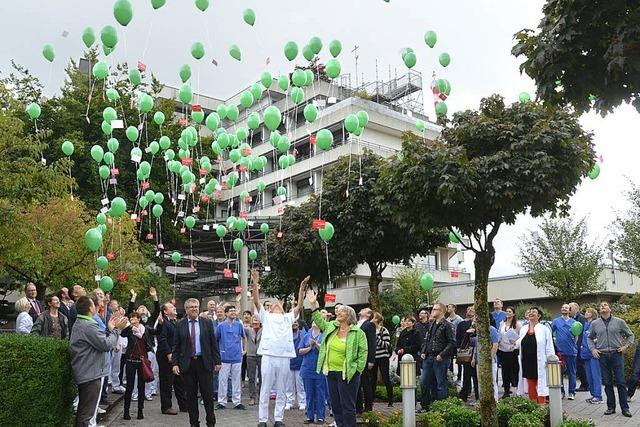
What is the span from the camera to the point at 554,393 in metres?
9.84

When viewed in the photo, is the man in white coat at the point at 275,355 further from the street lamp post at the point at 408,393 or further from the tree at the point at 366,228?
the tree at the point at 366,228

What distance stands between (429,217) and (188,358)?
422 cm

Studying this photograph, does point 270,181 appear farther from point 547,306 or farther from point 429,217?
point 429,217

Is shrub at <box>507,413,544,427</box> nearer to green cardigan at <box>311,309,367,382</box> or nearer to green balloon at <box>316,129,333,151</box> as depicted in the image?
green cardigan at <box>311,309,367,382</box>

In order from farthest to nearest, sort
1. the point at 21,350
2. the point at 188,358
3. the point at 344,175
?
the point at 344,175
the point at 188,358
the point at 21,350

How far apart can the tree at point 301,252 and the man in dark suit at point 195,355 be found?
818 cm

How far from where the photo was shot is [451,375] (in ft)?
48.7

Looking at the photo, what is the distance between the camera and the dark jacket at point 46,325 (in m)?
10.1

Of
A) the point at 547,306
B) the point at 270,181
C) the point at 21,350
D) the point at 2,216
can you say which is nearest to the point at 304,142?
the point at 270,181

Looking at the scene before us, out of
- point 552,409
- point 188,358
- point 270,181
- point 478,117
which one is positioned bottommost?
point 552,409

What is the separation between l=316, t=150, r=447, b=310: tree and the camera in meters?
15.9

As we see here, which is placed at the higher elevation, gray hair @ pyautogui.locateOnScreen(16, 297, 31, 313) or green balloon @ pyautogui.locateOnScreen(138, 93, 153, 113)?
green balloon @ pyautogui.locateOnScreen(138, 93, 153, 113)

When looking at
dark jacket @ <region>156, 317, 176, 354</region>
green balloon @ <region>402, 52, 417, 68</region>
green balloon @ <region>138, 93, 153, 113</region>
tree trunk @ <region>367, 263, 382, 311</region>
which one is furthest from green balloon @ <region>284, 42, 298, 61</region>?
dark jacket @ <region>156, 317, 176, 354</region>

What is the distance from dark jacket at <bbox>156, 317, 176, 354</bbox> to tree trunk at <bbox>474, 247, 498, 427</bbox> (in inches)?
214
